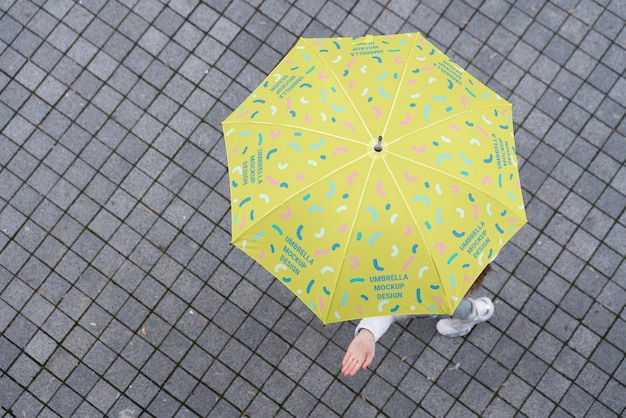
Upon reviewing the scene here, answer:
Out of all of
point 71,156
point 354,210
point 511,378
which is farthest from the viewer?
point 71,156

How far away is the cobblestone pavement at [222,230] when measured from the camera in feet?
19.7

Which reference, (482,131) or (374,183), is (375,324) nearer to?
(374,183)

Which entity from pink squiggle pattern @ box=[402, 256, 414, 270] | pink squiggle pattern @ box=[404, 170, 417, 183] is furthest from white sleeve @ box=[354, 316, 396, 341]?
pink squiggle pattern @ box=[404, 170, 417, 183]

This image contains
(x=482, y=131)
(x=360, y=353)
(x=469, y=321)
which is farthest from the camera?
(x=469, y=321)

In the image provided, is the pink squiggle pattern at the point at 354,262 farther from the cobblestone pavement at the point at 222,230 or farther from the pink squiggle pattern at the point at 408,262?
the cobblestone pavement at the point at 222,230

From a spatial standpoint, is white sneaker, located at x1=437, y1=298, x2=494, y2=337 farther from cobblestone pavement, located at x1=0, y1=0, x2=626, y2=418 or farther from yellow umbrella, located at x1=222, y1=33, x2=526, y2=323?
yellow umbrella, located at x1=222, y1=33, x2=526, y2=323

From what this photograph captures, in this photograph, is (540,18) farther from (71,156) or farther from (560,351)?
(71,156)

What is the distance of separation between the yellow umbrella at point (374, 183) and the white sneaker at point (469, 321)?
1474 mm

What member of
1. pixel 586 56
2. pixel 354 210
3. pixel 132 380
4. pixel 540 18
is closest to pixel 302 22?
pixel 540 18

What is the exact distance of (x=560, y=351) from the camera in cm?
602

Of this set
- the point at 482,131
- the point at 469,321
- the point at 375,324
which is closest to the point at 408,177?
the point at 482,131

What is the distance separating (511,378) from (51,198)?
4558mm

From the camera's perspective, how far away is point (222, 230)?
6.25 metres

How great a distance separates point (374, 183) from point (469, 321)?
225 cm
